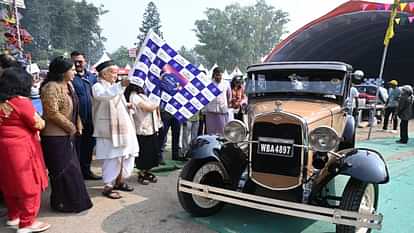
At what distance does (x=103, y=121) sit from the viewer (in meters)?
4.38

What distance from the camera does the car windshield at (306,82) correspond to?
14.6 ft

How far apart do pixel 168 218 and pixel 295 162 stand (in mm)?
1600

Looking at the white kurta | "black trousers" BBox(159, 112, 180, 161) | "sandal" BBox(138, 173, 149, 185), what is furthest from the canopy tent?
the white kurta

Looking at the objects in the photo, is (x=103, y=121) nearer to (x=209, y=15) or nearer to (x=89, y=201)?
(x=89, y=201)

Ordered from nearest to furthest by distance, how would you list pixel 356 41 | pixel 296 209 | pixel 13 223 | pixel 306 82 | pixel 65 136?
1. pixel 296 209
2. pixel 13 223
3. pixel 65 136
4. pixel 306 82
5. pixel 356 41

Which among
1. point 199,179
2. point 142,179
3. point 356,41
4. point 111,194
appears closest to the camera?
point 199,179

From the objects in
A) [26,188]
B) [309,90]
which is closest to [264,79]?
[309,90]

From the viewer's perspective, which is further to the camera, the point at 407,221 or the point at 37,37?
the point at 37,37

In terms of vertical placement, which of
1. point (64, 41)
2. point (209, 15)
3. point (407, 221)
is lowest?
point (407, 221)

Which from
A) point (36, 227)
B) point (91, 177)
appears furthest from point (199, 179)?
point (91, 177)

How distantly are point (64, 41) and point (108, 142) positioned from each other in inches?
2904

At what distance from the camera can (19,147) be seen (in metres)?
3.41

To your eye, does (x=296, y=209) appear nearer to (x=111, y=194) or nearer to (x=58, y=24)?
(x=111, y=194)

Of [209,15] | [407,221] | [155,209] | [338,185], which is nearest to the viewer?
[407,221]
